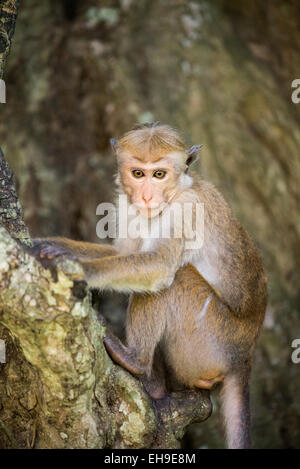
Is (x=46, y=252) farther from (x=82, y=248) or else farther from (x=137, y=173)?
(x=82, y=248)

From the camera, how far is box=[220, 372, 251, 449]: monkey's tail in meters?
3.89

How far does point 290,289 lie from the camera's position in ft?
21.0

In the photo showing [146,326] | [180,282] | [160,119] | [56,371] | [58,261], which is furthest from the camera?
[160,119]

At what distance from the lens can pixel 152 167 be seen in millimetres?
3758

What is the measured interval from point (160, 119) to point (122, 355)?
3.43 metres

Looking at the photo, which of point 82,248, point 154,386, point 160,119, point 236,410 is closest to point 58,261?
point 82,248

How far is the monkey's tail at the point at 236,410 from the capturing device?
3.89 m

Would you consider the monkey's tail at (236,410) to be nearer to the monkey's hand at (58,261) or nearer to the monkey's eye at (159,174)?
the monkey's eye at (159,174)

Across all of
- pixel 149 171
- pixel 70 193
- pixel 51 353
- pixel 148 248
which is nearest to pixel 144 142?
pixel 149 171

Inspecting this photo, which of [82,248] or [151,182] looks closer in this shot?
[151,182]

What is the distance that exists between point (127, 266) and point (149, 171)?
0.65 m

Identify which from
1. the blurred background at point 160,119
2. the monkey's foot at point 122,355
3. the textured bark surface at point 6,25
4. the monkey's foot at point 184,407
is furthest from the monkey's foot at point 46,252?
the blurred background at point 160,119

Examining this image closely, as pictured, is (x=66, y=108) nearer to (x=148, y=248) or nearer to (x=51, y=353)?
(x=148, y=248)

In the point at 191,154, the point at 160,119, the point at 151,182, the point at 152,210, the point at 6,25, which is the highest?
the point at 160,119
